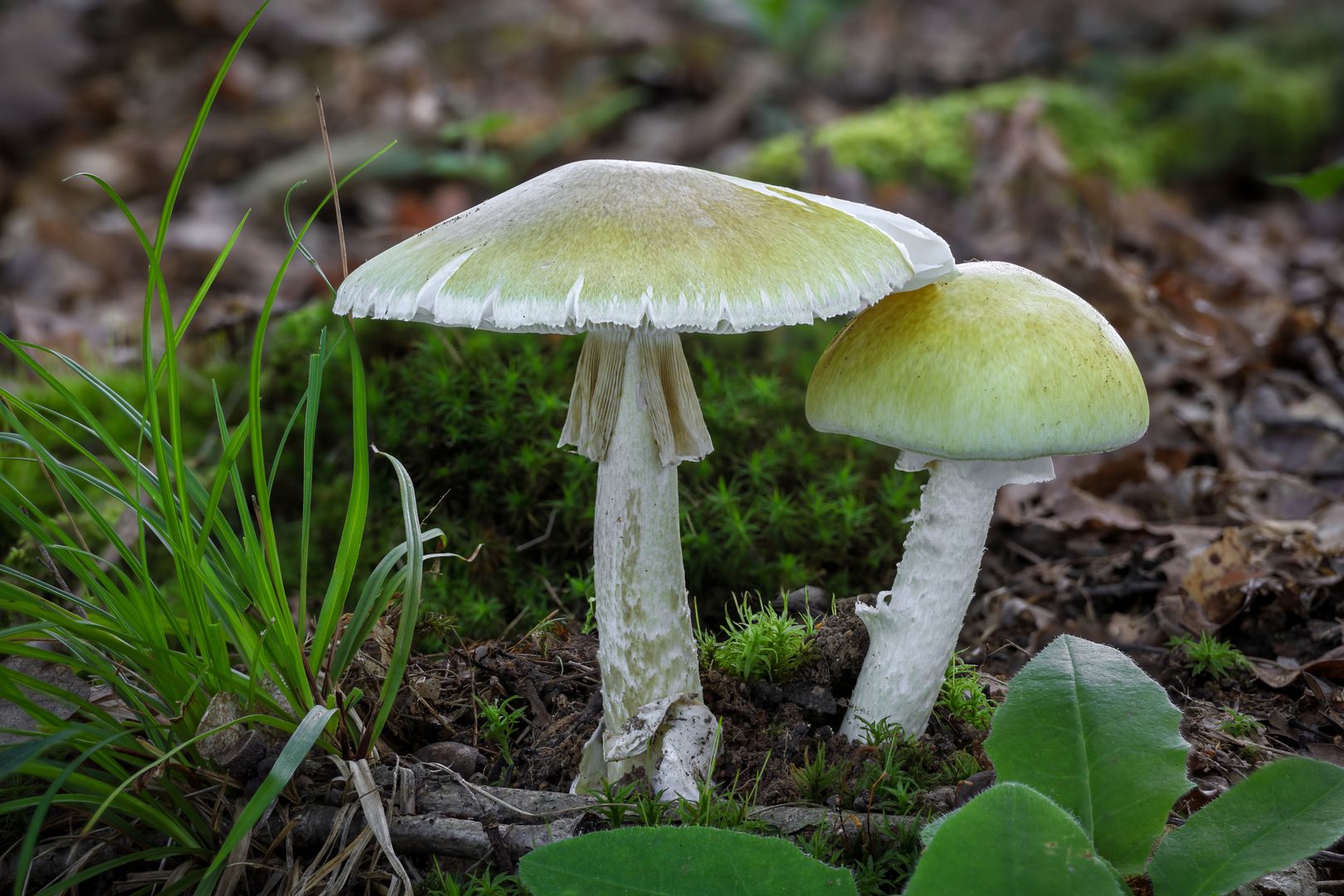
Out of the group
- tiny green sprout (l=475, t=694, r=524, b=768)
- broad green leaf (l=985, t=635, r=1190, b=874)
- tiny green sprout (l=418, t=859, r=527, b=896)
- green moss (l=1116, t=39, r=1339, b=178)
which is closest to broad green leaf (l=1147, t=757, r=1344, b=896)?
broad green leaf (l=985, t=635, r=1190, b=874)

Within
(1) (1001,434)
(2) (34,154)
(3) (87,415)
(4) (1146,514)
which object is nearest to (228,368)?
(3) (87,415)

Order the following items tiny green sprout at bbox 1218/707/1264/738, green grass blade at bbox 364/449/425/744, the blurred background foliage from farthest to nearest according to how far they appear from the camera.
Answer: the blurred background foliage < tiny green sprout at bbox 1218/707/1264/738 < green grass blade at bbox 364/449/425/744

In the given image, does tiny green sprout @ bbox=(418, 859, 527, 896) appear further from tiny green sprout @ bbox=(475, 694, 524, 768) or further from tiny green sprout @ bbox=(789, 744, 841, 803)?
tiny green sprout @ bbox=(789, 744, 841, 803)

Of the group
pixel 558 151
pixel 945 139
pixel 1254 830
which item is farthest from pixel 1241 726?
pixel 558 151

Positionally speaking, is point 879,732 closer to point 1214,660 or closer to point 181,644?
point 1214,660

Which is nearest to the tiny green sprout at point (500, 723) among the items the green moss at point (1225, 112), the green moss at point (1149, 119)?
the green moss at point (1149, 119)
